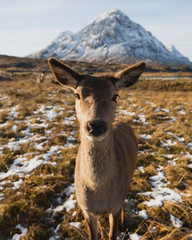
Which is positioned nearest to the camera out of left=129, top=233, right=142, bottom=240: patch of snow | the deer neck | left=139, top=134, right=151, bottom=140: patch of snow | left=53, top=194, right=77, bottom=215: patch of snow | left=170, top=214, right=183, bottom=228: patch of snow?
the deer neck

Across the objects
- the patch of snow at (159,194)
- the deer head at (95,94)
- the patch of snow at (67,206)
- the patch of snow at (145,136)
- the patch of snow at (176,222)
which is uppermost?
the deer head at (95,94)

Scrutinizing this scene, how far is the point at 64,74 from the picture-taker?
2.41 meters

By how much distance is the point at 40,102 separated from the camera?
1208cm

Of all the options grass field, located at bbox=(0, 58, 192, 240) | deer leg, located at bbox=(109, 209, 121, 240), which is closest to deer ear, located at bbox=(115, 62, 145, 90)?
deer leg, located at bbox=(109, 209, 121, 240)

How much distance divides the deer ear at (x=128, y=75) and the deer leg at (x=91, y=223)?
2092mm

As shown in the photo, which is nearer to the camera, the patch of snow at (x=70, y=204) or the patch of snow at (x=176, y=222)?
the patch of snow at (x=176, y=222)

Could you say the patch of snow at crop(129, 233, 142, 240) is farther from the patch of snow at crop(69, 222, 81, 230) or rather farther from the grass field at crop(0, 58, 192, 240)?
the patch of snow at crop(69, 222, 81, 230)

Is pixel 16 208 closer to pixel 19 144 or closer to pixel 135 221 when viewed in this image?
pixel 135 221

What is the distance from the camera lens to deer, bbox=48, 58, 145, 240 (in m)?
1.97

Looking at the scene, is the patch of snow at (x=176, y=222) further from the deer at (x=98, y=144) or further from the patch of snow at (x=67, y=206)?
the patch of snow at (x=67, y=206)

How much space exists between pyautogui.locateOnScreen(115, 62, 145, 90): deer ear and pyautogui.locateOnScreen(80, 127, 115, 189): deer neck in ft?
3.04

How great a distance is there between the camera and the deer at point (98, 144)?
1973 millimetres

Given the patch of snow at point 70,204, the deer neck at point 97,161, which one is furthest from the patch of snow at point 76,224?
the deer neck at point 97,161

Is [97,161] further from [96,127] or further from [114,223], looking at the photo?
[114,223]
